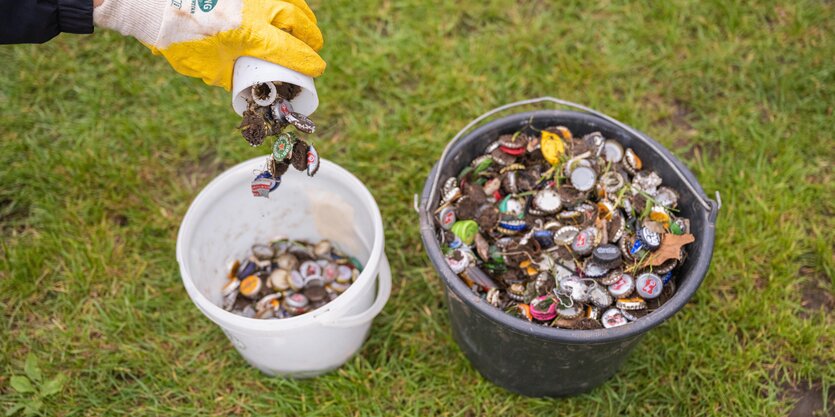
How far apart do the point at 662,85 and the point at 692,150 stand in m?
0.39

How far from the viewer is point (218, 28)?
6.46 feet

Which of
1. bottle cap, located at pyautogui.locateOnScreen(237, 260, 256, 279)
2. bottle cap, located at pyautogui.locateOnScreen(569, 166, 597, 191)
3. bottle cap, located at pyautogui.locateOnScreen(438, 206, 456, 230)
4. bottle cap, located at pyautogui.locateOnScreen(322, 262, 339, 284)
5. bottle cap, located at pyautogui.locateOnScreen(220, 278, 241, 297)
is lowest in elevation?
bottle cap, located at pyautogui.locateOnScreen(220, 278, 241, 297)

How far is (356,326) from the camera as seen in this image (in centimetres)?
244

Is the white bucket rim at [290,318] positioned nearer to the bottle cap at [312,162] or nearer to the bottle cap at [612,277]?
the bottle cap at [312,162]

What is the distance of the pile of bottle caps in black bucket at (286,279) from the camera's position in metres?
2.62

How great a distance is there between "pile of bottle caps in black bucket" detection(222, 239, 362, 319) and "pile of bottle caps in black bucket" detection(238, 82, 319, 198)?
1.81 feet

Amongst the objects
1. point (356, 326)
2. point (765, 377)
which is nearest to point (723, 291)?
point (765, 377)

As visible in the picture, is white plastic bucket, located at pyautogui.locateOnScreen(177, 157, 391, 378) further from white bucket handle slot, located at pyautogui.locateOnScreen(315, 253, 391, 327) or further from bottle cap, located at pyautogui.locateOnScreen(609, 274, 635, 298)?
bottle cap, located at pyautogui.locateOnScreen(609, 274, 635, 298)

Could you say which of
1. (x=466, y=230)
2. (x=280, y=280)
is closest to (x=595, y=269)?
(x=466, y=230)

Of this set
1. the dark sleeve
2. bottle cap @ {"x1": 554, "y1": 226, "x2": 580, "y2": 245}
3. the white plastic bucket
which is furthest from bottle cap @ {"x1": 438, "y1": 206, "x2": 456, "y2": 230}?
the dark sleeve

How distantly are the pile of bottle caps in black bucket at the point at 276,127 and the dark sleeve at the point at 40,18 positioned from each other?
539mm

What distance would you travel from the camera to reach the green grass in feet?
8.33

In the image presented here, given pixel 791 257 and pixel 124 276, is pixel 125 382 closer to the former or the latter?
pixel 124 276

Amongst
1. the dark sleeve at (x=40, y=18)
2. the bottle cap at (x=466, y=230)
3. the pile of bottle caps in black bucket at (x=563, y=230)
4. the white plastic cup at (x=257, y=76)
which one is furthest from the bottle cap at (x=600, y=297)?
the dark sleeve at (x=40, y=18)
